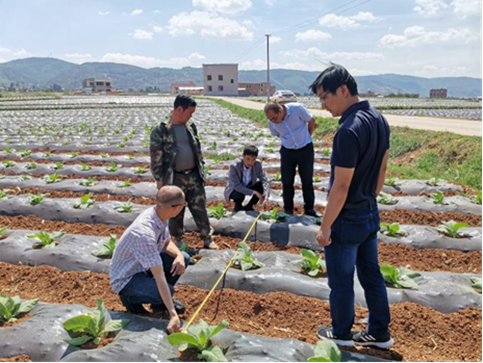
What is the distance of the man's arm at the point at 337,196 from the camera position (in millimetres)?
2311

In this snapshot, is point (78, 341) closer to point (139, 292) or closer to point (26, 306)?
point (139, 292)

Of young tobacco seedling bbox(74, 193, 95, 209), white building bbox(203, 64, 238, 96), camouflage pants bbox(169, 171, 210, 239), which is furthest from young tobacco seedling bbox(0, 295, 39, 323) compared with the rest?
white building bbox(203, 64, 238, 96)

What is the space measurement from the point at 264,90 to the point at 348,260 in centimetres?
9767

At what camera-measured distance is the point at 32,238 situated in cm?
457

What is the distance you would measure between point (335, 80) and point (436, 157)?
8.83 metres

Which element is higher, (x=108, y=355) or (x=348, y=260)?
(x=348, y=260)

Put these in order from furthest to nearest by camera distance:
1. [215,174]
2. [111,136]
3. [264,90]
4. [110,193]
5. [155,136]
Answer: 1. [264,90]
2. [111,136]
3. [215,174]
4. [110,193]
5. [155,136]

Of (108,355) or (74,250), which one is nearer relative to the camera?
(108,355)

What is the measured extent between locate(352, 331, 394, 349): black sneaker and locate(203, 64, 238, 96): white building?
252 feet

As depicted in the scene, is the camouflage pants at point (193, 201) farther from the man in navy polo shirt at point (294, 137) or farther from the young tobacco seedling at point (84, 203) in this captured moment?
the young tobacco seedling at point (84, 203)

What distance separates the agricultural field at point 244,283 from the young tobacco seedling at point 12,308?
0.01 meters


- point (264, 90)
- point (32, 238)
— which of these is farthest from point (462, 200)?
point (264, 90)

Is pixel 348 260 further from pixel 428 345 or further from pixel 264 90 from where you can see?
pixel 264 90

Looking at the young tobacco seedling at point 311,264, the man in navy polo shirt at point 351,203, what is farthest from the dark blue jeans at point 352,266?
the young tobacco seedling at point 311,264
